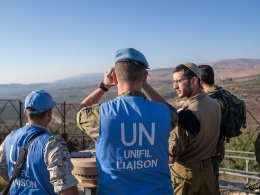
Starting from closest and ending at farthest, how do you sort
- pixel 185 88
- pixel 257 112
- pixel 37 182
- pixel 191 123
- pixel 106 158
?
pixel 106 158, pixel 37 182, pixel 191 123, pixel 185 88, pixel 257 112

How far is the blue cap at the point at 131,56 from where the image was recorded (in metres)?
2.17

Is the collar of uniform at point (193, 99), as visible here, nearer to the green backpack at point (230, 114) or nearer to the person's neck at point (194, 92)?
the person's neck at point (194, 92)

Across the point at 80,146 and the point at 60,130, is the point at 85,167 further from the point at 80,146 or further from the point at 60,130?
the point at 60,130

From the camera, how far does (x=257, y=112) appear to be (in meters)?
37.2

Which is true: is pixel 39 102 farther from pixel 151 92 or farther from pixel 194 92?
pixel 194 92

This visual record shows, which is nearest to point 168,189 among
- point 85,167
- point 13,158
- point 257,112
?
point 85,167

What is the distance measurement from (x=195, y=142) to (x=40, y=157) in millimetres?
1336

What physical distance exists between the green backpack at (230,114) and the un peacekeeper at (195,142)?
585mm

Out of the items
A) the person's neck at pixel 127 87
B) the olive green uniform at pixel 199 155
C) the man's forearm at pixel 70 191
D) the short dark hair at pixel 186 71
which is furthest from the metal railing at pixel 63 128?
the person's neck at pixel 127 87

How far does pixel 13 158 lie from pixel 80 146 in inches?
741

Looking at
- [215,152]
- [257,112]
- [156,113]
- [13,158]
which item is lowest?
[257,112]

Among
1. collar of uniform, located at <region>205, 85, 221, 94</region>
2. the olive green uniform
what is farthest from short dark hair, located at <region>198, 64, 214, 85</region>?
the olive green uniform

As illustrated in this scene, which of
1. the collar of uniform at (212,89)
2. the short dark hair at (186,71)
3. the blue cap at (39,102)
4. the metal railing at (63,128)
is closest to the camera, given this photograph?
the blue cap at (39,102)

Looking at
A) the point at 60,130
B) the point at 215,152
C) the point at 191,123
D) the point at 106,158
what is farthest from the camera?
the point at 60,130
